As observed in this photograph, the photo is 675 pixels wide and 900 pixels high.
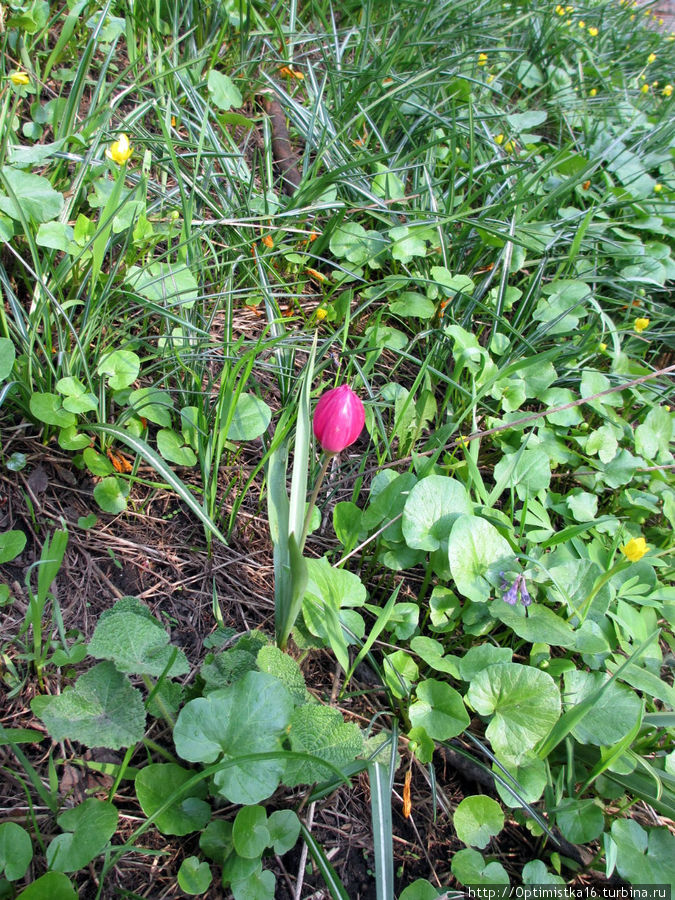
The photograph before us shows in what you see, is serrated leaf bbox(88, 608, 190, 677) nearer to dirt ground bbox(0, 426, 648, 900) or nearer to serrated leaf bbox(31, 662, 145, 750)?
serrated leaf bbox(31, 662, 145, 750)

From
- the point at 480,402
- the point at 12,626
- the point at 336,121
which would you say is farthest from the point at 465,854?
the point at 336,121

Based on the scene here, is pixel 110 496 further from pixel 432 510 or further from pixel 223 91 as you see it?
pixel 223 91

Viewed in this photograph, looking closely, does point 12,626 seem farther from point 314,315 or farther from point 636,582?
point 636,582

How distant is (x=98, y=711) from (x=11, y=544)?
324mm

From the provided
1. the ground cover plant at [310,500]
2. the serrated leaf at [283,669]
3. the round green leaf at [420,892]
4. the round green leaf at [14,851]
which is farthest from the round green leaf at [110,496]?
the round green leaf at [420,892]

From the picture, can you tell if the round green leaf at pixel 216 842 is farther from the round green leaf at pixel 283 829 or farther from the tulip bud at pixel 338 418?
the tulip bud at pixel 338 418

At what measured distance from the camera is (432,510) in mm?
1109

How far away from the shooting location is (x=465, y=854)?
865 mm

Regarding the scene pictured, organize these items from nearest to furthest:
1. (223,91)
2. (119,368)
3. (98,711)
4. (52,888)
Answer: (52,888), (98,711), (119,368), (223,91)

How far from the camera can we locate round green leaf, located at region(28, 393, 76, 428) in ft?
3.42

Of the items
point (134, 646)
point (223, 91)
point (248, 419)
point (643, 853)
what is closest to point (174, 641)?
point (134, 646)

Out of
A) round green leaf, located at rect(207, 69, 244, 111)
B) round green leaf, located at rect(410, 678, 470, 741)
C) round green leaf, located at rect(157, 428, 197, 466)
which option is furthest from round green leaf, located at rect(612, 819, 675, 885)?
round green leaf, located at rect(207, 69, 244, 111)

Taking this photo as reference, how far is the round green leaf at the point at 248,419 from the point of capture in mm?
1137

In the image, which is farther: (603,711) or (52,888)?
(603,711)
